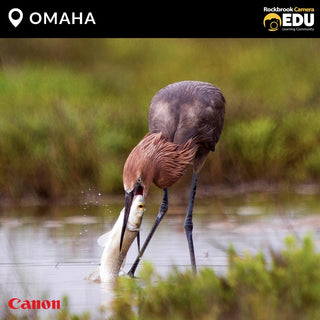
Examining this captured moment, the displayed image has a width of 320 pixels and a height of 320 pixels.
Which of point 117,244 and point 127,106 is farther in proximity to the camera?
point 127,106

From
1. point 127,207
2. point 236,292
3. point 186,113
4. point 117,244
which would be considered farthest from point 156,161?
point 236,292

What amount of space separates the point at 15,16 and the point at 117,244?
6074mm

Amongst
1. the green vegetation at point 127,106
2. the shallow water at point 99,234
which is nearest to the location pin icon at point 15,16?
the green vegetation at point 127,106

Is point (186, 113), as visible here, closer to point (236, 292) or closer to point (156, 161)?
point (156, 161)

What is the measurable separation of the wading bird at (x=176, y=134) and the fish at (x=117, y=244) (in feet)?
0.69

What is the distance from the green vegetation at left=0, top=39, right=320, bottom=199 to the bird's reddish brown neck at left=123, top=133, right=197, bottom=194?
3342mm

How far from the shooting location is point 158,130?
8.45 meters

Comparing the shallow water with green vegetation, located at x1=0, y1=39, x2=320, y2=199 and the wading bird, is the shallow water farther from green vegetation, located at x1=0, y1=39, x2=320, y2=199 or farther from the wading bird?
green vegetation, located at x1=0, y1=39, x2=320, y2=199

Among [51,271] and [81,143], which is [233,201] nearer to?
[81,143]

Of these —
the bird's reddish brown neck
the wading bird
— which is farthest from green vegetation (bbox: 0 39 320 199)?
the bird's reddish brown neck

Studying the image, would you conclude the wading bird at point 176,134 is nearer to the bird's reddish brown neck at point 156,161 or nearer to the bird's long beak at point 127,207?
the bird's reddish brown neck at point 156,161

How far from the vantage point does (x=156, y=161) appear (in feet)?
26.7

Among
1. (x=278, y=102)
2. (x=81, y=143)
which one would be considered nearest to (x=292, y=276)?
(x=81, y=143)

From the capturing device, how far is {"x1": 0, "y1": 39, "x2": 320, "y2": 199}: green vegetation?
11859 millimetres
